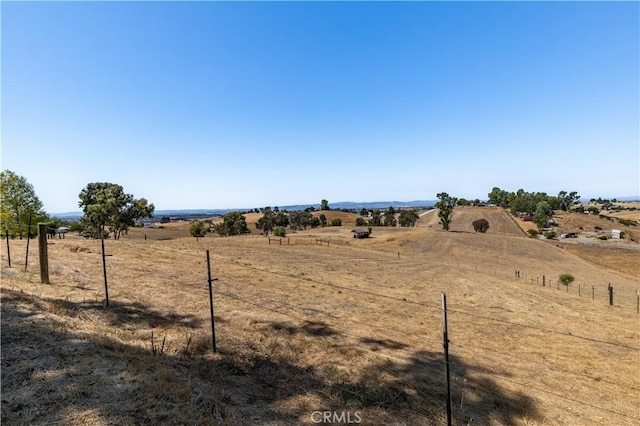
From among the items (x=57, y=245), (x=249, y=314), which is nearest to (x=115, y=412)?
(x=249, y=314)

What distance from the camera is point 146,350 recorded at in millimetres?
7949

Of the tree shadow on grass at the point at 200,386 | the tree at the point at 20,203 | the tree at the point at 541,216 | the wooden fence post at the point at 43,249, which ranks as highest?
the tree at the point at 20,203

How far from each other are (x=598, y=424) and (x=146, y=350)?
11.8 metres

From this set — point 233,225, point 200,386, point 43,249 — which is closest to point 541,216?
point 233,225

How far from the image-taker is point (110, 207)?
54250mm

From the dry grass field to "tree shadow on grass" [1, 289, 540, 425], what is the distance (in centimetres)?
3

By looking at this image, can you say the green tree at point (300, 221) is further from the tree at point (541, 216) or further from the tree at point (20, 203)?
the tree at point (20, 203)

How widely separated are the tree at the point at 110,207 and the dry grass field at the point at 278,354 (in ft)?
125

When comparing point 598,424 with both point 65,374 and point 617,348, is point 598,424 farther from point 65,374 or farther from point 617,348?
point 65,374

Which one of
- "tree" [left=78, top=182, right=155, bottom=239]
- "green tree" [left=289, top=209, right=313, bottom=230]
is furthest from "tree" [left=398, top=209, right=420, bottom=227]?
"tree" [left=78, top=182, right=155, bottom=239]

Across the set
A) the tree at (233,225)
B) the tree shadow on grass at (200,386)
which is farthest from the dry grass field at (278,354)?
the tree at (233,225)

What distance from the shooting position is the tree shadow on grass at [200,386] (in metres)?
5.51

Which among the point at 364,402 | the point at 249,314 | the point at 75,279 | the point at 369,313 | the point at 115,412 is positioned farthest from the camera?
the point at 369,313

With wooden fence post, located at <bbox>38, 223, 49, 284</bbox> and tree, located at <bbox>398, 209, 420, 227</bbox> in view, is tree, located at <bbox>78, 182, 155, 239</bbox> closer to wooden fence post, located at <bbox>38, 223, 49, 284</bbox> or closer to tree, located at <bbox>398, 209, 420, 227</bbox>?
wooden fence post, located at <bbox>38, 223, 49, 284</bbox>
